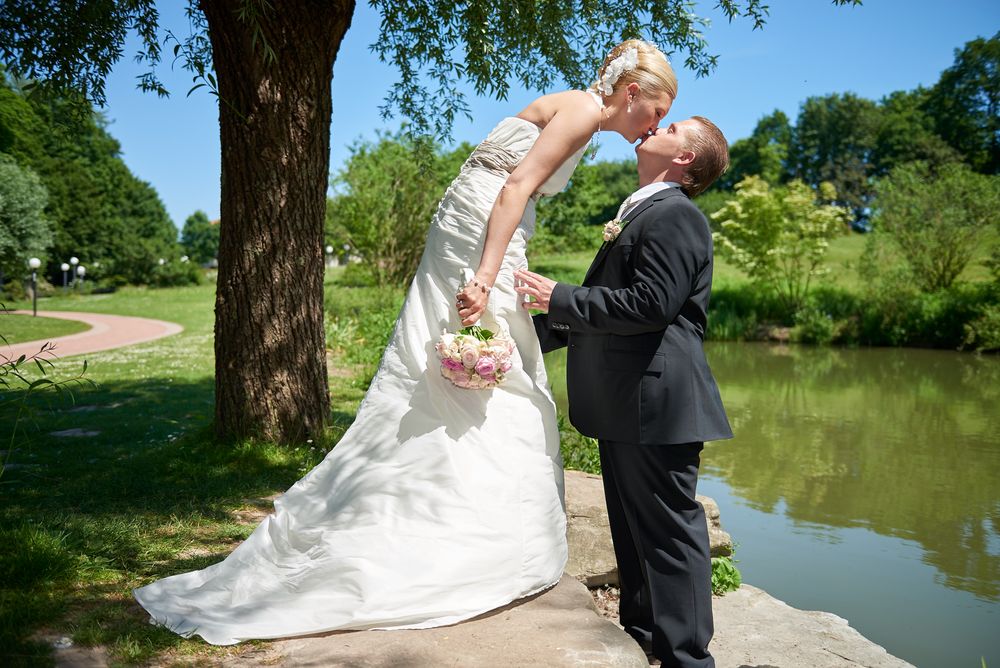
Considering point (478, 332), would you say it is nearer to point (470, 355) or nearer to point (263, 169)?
point (470, 355)

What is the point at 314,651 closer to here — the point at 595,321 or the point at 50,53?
the point at 595,321

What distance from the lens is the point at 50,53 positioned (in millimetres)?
5562

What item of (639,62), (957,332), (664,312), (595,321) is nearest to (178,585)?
(595,321)

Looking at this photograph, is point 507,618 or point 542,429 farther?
point 542,429

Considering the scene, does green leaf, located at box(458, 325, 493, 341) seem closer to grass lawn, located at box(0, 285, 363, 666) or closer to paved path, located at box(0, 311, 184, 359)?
grass lawn, located at box(0, 285, 363, 666)

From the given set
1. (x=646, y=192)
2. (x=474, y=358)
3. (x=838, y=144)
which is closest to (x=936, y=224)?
(x=646, y=192)

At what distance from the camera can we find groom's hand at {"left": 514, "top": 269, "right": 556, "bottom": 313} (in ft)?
9.52

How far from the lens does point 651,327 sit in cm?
264

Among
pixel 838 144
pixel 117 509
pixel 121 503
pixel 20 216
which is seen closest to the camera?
pixel 117 509

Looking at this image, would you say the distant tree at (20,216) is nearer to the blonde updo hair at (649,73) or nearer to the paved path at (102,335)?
the paved path at (102,335)

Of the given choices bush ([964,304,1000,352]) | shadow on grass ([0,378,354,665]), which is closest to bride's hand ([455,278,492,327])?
shadow on grass ([0,378,354,665])

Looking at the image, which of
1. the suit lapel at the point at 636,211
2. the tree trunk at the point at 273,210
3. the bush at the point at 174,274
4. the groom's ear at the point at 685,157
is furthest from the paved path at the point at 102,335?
the bush at the point at 174,274

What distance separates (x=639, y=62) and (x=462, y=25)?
478cm

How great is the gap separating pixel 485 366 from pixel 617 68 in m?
1.31
